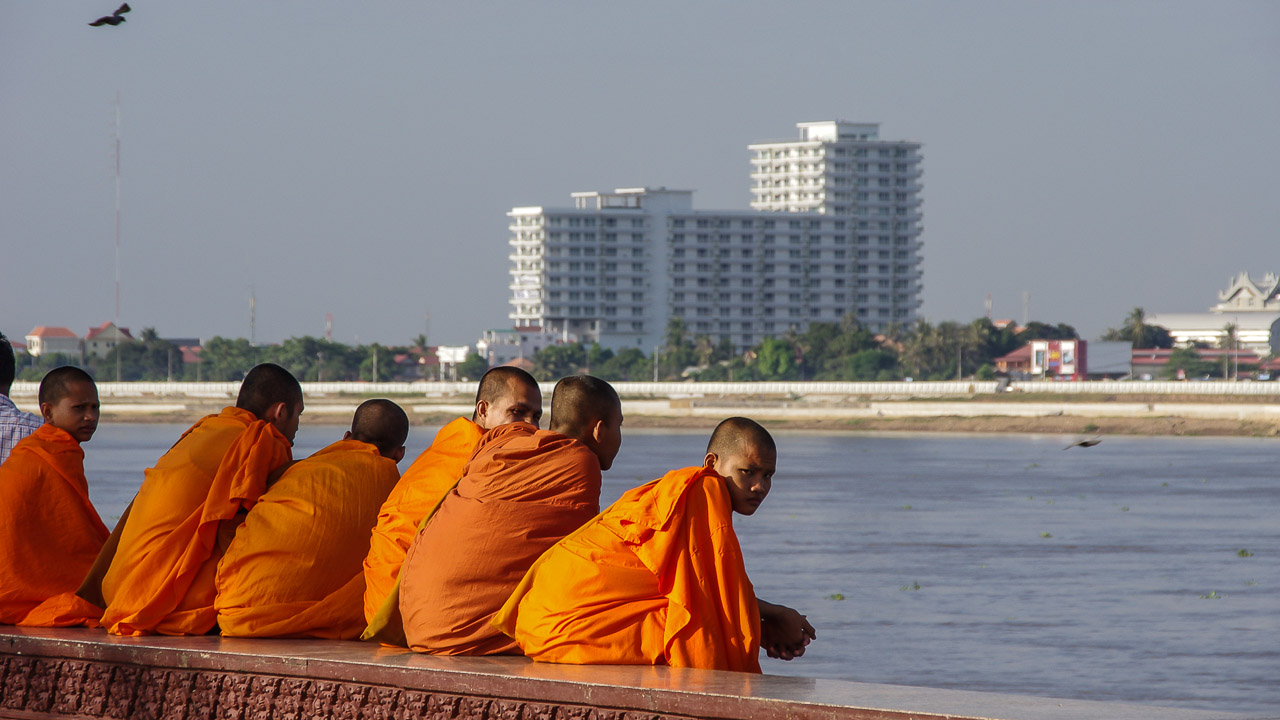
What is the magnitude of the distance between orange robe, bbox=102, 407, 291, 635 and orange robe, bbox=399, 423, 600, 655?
74 cm

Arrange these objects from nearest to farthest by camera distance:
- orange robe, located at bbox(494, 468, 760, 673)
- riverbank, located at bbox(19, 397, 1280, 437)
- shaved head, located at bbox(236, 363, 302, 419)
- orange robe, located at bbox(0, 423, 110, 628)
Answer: orange robe, located at bbox(494, 468, 760, 673) < shaved head, located at bbox(236, 363, 302, 419) < orange robe, located at bbox(0, 423, 110, 628) < riverbank, located at bbox(19, 397, 1280, 437)

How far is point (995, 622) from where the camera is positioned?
11.2 meters

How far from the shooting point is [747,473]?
376cm

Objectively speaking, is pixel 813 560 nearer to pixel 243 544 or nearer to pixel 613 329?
pixel 243 544

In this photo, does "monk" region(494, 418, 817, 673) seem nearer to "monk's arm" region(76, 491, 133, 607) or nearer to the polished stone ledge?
the polished stone ledge

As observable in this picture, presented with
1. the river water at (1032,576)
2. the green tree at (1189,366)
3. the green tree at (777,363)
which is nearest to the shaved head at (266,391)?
the river water at (1032,576)

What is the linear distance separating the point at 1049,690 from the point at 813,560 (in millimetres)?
7108

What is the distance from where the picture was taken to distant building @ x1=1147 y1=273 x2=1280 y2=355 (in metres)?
114

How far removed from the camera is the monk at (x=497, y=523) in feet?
12.9

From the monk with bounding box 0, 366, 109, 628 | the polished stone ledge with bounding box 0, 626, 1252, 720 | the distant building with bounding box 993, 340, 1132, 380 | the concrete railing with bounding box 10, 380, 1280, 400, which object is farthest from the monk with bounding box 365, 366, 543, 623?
the distant building with bounding box 993, 340, 1132, 380

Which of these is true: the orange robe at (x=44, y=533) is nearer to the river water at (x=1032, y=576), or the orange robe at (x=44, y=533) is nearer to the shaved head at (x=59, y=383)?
the shaved head at (x=59, y=383)

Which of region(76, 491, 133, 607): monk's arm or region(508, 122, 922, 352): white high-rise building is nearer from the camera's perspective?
region(76, 491, 133, 607): monk's arm

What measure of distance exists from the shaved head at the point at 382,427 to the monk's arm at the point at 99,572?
75 centimetres

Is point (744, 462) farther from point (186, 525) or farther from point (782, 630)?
point (186, 525)
